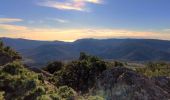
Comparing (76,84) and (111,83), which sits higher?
(111,83)

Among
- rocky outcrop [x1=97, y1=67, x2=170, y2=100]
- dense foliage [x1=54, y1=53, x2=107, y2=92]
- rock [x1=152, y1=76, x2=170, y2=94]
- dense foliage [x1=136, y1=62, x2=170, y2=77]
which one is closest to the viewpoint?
rocky outcrop [x1=97, y1=67, x2=170, y2=100]

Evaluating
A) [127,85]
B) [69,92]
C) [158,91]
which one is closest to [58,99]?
[69,92]

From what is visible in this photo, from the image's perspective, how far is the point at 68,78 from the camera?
91312 mm

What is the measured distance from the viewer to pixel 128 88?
50.1 m

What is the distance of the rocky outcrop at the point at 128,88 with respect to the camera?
1938 inches

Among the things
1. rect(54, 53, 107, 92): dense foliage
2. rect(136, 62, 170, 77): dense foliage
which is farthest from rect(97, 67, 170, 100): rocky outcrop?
rect(136, 62, 170, 77): dense foliage

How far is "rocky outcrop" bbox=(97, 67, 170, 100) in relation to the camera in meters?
49.2

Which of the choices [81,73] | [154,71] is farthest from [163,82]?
[154,71]

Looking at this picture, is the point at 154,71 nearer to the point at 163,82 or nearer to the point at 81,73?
the point at 81,73

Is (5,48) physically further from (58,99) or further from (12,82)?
(58,99)

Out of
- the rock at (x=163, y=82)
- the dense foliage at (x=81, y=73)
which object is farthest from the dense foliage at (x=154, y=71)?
the rock at (x=163, y=82)

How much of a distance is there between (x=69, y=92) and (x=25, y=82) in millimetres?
8037

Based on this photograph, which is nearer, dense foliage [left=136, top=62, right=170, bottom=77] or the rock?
the rock

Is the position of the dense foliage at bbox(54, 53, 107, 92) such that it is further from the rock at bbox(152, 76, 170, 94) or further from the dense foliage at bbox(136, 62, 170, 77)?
the rock at bbox(152, 76, 170, 94)
